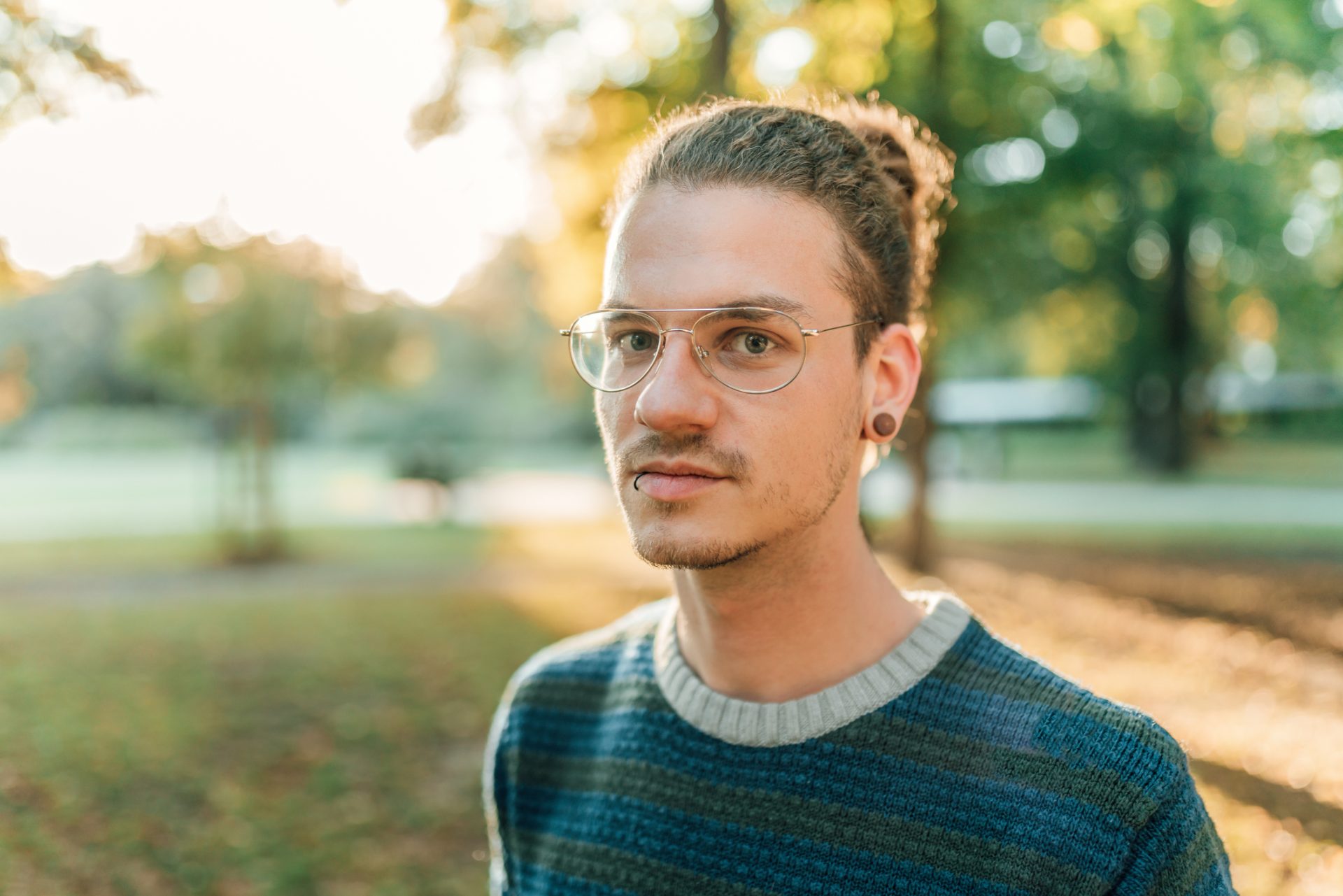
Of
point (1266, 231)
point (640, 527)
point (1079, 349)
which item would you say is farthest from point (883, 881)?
point (1079, 349)

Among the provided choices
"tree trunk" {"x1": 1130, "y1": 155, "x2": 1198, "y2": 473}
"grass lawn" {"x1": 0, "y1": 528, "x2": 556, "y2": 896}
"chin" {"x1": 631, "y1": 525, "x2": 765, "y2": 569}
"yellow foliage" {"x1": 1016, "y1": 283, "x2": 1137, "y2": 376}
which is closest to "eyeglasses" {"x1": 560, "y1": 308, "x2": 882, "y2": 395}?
"chin" {"x1": 631, "y1": 525, "x2": 765, "y2": 569}

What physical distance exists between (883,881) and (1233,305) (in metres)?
28.1

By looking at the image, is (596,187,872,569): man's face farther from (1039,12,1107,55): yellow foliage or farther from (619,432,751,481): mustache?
(1039,12,1107,55): yellow foliage

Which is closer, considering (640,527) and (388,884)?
(640,527)

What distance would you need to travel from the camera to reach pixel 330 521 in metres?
21.3

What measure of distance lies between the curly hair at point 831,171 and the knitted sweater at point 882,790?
64 centimetres

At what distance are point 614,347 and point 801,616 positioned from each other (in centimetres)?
60

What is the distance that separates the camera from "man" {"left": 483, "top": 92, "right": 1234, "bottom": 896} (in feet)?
5.39

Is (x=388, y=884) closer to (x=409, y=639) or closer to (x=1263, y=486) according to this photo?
(x=409, y=639)

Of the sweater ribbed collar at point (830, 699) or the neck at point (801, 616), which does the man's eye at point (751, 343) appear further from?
the sweater ribbed collar at point (830, 699)

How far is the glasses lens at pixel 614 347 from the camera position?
189 cm

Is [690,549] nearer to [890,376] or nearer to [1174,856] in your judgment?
[890,376]

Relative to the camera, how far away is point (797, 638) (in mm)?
1922

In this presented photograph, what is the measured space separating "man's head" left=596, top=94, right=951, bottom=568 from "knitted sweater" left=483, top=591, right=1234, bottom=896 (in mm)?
337
